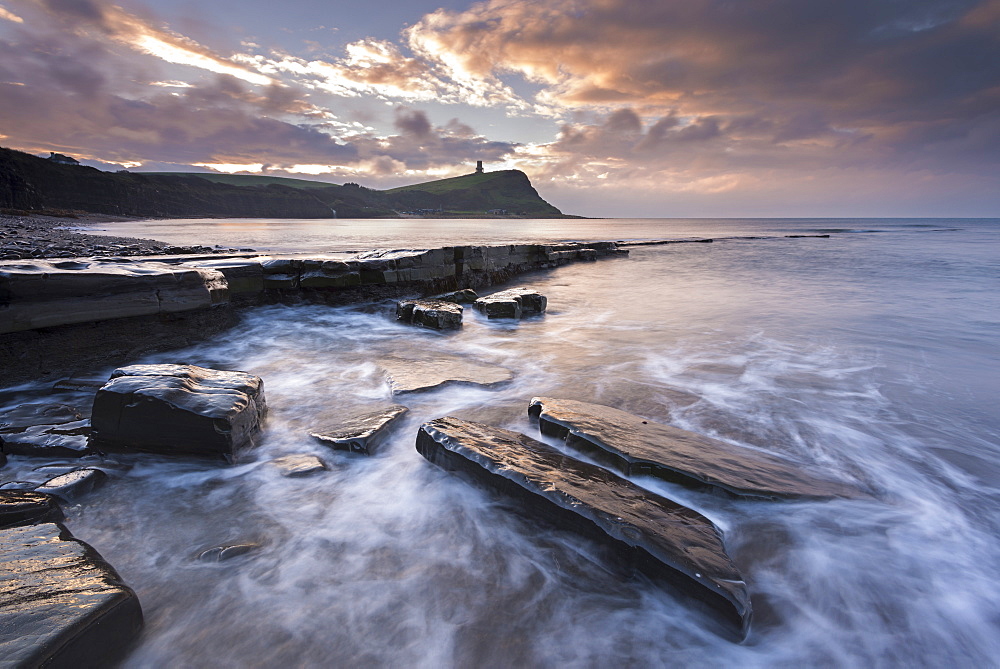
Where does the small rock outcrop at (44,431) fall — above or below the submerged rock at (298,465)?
above

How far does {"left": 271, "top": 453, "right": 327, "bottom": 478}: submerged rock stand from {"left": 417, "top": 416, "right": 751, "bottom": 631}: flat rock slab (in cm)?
64

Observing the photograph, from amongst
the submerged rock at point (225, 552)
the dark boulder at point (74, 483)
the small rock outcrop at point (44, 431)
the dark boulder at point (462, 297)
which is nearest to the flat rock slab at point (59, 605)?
the submerged rock at point (225, 552)

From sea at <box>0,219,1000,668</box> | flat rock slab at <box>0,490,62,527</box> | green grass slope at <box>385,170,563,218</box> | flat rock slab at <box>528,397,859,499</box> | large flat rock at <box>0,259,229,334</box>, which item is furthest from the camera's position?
green grass slope at <box>385,170,563,218</box>

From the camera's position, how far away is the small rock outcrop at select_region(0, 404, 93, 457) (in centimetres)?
257

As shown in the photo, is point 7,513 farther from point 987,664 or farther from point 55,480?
point 987,664

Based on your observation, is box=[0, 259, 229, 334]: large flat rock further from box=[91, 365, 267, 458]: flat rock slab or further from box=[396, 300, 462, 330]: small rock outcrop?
box=[396, 300, 462, 330]: small rock outcrop

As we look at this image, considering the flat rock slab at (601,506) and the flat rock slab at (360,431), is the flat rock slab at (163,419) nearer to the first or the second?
the flat rock slab at (360,431)

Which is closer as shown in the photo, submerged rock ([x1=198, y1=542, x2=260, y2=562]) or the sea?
the sea

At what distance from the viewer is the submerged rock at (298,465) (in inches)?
103

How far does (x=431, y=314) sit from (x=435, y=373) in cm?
209

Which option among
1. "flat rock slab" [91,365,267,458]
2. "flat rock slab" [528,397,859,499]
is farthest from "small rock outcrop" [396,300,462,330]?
"flat rock slab" [91,365,267,458]

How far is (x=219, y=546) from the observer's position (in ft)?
6.63

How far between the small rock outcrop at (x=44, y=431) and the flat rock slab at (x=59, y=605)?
1152 mm

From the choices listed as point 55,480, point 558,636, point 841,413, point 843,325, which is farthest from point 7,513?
point 843,325
